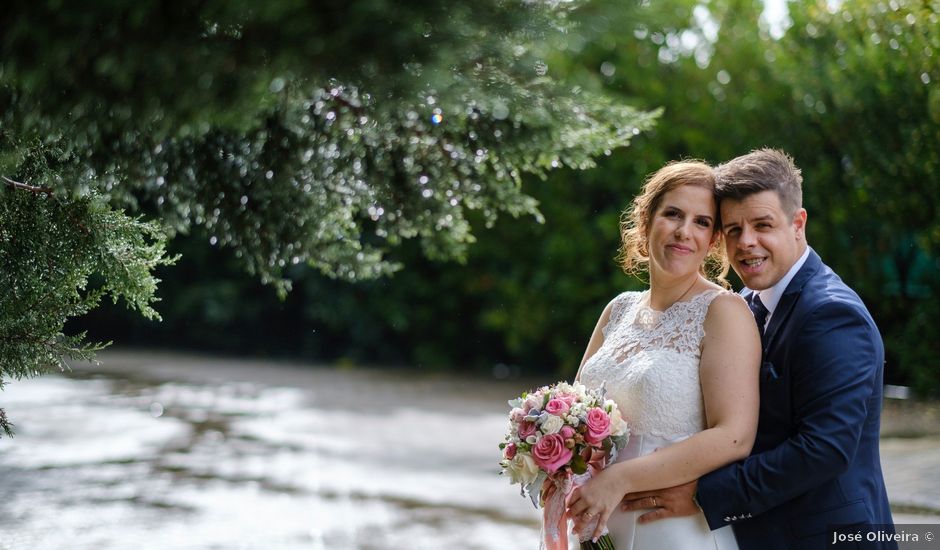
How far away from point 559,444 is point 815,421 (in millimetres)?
731

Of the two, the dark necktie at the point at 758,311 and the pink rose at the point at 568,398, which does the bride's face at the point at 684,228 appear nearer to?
the dark necktie at the point at 758,311

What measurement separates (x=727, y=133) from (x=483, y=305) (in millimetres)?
4296

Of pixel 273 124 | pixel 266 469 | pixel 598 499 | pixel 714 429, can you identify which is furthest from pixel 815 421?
pixel 266 469

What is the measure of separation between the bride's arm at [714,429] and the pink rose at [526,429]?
0.75 feet

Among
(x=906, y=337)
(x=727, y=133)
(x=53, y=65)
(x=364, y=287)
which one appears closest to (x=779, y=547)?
(x=53, y=65)

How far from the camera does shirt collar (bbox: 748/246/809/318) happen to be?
10.0 ft

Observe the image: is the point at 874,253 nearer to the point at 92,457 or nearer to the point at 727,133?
the point at 727,133

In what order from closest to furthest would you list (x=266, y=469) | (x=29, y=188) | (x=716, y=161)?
(x=29, y=188) < (x=266, y=469) < (x=716, y=161)

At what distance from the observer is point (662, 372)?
301 cm

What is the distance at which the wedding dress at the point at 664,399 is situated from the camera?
2.99 meters

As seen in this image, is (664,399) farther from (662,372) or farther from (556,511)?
(556,511)

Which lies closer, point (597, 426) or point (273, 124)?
point (597, 426)

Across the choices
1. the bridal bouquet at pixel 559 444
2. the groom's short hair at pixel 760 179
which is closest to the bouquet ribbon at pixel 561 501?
the bridal bouquet at pixel 559 444

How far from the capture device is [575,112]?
4.07 m
